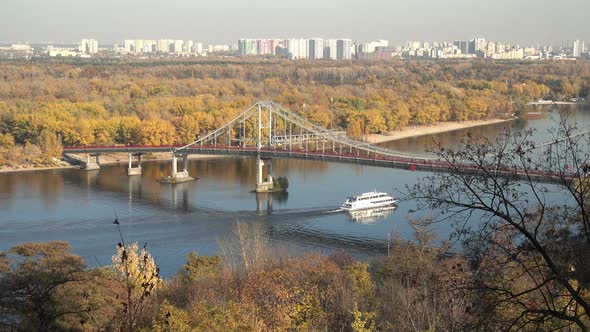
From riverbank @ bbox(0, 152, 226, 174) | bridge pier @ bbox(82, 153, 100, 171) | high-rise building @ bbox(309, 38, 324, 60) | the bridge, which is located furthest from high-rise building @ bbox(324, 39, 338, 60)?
bridge pier @ bbox(82, 153, 100, 171)

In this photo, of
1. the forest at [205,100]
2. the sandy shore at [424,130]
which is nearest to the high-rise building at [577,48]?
the forest at [205,100]

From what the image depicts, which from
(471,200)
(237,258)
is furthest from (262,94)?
(471,200)

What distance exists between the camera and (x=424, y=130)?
22094 millimetres

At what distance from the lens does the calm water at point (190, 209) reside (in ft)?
30.6

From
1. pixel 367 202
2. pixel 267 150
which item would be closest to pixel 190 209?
pixel 367 202

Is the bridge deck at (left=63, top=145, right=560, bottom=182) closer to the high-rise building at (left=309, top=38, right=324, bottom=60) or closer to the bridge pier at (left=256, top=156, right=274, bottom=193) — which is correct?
the bridge pier at (left=256, top=156, right=274, bottom=193)

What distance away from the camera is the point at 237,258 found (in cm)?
784

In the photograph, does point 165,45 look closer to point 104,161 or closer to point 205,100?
point 205,100

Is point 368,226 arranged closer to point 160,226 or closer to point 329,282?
point 160,226

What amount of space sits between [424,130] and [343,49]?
37.6 meters

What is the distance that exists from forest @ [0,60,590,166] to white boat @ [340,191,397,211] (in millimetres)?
7287

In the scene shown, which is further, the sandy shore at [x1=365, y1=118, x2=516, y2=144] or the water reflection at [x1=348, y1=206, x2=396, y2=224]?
the sandy shore at [x1=365, y1=118, x2=516, y2=144]

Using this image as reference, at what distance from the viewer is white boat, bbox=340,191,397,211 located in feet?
36.3

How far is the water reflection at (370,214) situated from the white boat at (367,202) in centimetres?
6
